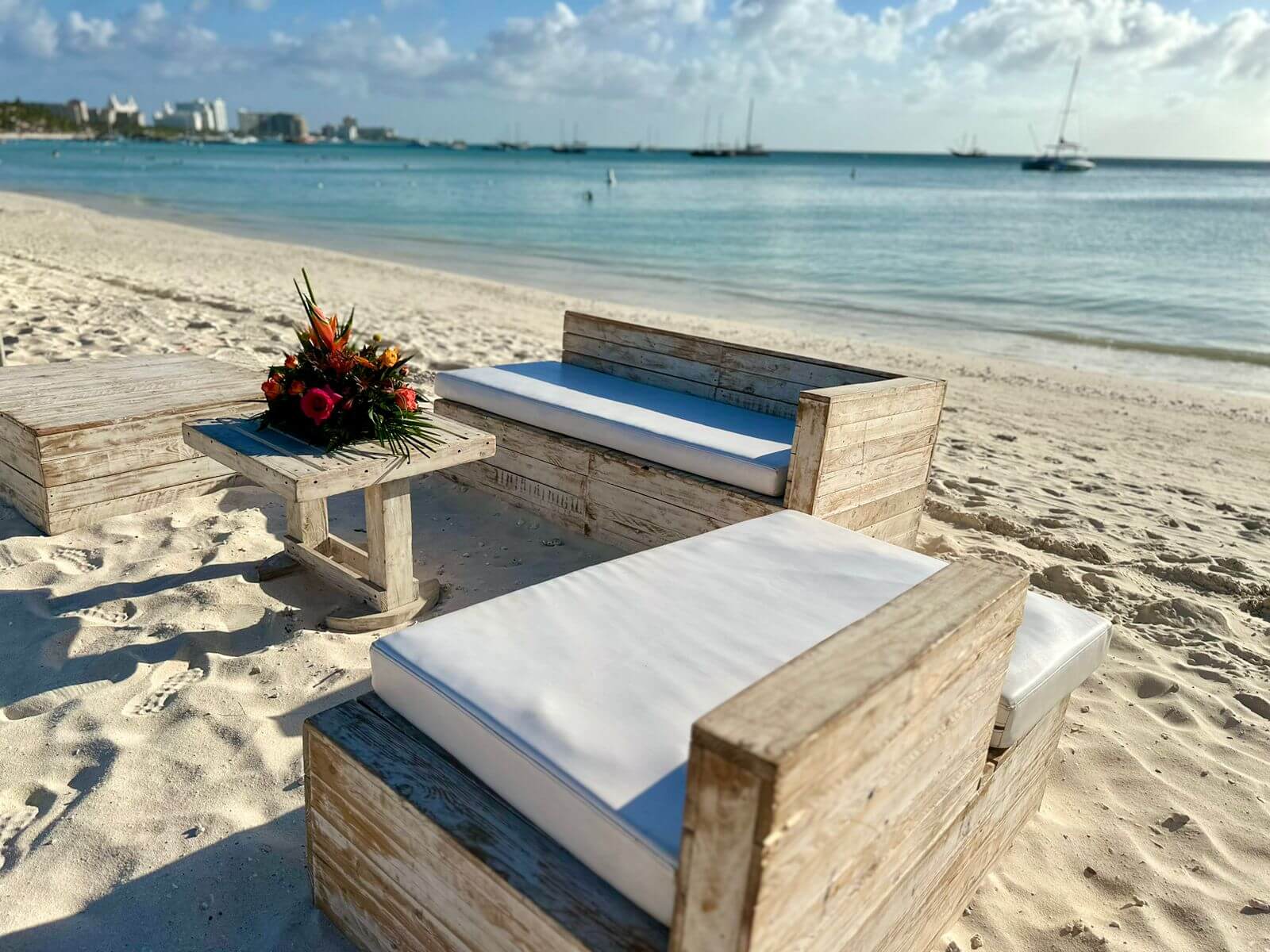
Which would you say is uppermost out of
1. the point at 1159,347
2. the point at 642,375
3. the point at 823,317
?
the point at 642,375

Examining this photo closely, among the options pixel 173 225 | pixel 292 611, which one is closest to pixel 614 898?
pixel 292 611

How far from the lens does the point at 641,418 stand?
3.68 metres

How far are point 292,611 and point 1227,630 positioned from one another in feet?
11.7

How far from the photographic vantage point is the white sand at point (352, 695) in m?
1.95

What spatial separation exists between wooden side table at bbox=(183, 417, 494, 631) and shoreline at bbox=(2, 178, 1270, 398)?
8319 mm

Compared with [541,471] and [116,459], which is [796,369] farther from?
[116,459]

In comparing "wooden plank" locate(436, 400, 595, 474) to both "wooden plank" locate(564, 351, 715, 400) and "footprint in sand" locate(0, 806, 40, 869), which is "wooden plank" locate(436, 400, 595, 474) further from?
"footprint in sand" locate(0, 806, 40, 869)

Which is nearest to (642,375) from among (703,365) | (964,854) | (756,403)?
(703,365)

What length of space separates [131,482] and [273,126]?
180538mm

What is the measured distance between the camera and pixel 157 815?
2.07m

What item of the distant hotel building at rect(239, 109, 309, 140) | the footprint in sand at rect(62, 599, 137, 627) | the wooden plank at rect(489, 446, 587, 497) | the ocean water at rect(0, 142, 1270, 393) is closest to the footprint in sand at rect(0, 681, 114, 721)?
the footprint in sand at rect(62, 599, 137, 627)

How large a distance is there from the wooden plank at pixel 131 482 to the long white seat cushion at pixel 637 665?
238 cm

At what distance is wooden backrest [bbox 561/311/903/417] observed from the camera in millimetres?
3789

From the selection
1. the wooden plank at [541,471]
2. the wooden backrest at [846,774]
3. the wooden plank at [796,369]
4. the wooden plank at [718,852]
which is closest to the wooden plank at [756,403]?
the wooden plank at [796,369]
